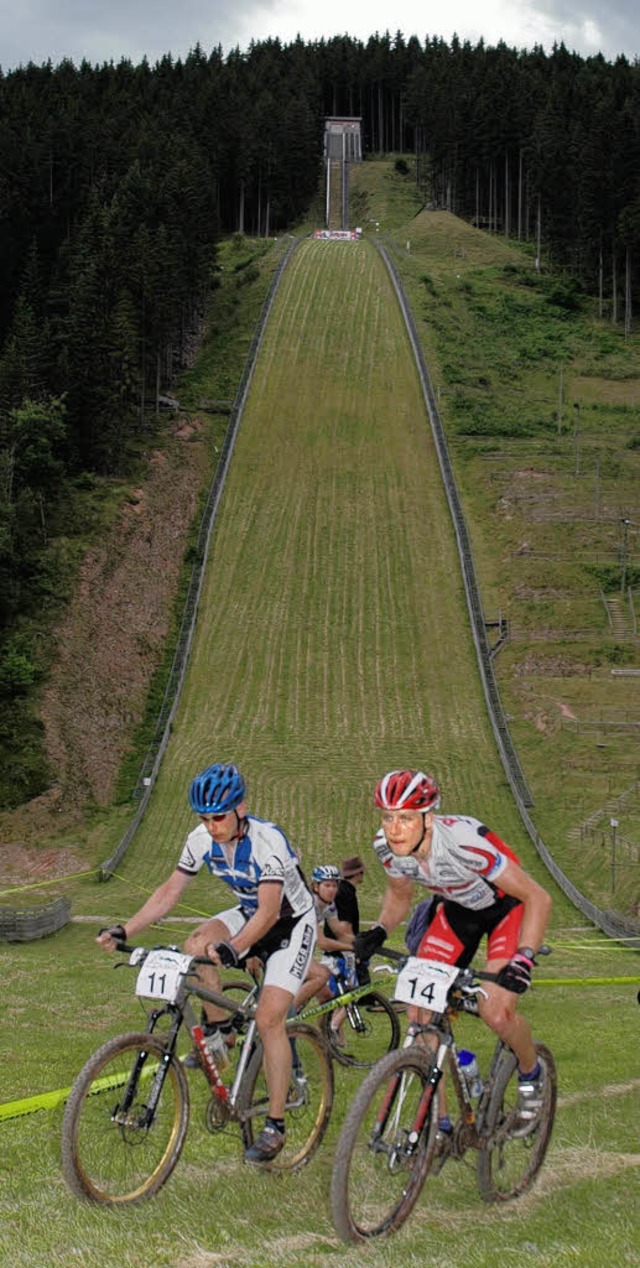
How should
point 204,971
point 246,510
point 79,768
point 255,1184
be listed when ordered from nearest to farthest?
point 255,1184 < point 204,971 < point 79,768 < point 246,510

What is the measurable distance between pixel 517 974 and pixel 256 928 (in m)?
1.90

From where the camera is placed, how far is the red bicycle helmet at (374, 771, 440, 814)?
303 inches

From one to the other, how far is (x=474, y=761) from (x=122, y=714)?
48.9 ft

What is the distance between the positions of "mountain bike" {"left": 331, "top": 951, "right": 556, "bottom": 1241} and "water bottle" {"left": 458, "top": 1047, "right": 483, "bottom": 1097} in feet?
0.09

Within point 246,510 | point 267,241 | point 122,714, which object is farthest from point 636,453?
point 267,241

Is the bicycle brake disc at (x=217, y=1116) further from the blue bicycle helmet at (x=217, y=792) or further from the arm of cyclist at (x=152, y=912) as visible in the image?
the blue bicycle helmet at (x=217, y=792)

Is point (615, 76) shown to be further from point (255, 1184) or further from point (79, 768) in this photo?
point (255, 1184)

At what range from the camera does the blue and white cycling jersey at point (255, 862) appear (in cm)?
853

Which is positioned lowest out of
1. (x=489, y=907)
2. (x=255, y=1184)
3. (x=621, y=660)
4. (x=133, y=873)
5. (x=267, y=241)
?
(x=133, y=873)

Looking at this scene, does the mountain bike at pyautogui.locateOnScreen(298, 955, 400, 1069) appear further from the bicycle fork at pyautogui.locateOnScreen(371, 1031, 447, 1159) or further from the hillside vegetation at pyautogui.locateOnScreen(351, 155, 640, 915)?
the hillside vegetation at pyautogui.locateOnScreen(351, 155, 640, 915)

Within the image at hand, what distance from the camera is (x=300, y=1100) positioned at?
28.1 ft

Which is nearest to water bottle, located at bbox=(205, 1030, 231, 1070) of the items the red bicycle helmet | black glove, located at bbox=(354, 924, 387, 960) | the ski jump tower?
black glove, located at bbox=(354, 924, 387, 960)

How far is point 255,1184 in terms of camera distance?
25.7ft

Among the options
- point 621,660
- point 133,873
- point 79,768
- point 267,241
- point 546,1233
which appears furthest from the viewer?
point 267,241
